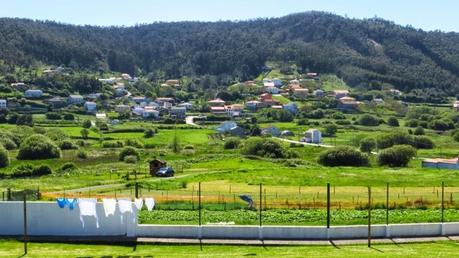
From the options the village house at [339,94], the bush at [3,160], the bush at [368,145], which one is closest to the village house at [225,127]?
the bush at [368,145]

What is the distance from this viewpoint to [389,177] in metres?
58.8

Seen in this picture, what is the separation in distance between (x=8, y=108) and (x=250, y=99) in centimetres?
6240

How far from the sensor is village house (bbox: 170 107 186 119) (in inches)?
5536

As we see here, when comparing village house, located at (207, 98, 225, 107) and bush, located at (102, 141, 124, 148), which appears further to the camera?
village house, located at (207, 98, 225, 107)

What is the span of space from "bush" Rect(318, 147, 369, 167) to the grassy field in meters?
42.0

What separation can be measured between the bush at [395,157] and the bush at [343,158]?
1.87m

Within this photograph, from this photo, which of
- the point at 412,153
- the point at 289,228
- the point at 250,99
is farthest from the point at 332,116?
the point at 289,228

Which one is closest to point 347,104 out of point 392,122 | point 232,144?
point 392,122

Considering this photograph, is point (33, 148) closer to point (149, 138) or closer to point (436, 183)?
point (149, 138)

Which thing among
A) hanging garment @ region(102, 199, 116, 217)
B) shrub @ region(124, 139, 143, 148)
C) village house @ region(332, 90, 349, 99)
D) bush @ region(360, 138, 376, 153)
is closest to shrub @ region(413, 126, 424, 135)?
bush @ region(360, 138, 376, 153)

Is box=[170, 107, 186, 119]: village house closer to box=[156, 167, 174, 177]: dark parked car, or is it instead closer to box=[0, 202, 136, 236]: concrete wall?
box=[156, 167, 174, 177]: dark parked car

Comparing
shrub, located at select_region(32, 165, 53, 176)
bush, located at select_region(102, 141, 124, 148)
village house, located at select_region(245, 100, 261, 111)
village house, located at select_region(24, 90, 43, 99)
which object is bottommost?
shrub, located at select_region(32, 165, 53, 176)

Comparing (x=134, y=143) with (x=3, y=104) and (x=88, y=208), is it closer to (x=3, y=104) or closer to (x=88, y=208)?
(x=3, y=104)

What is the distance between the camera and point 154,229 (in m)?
31.2
